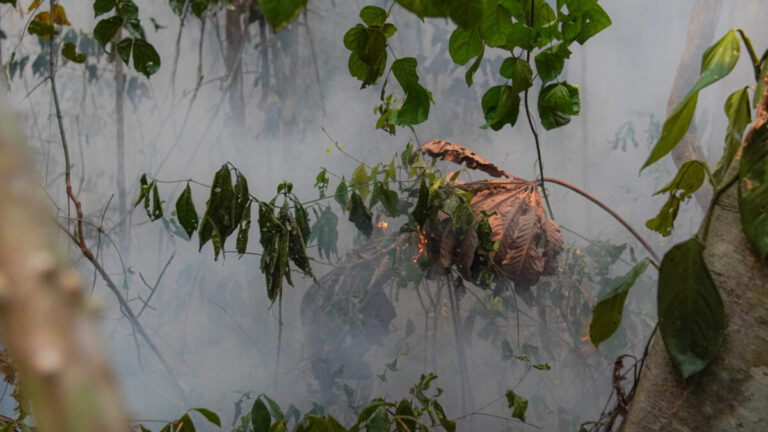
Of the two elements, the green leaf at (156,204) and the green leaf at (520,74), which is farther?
the green leaf at (156,204)

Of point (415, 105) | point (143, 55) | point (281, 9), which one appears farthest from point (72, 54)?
point (281, 9)

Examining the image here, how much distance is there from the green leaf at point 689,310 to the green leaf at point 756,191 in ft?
0.20

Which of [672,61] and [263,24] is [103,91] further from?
[672,61]

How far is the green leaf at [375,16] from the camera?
0.66 meters

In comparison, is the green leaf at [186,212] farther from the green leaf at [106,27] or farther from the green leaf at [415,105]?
the green leaf at [415,105]

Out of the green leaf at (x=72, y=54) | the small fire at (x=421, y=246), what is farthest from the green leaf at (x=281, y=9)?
the green leaf at (x=72, y=54)

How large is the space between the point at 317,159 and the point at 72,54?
0.72 meters

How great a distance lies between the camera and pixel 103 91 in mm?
1630

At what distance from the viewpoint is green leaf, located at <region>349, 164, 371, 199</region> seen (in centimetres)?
145

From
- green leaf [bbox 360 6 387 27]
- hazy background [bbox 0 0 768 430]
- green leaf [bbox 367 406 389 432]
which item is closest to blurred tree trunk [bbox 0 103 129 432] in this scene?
green leaf [bbox 360 6 387 27]

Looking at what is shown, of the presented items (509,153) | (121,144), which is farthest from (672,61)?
(121,144)

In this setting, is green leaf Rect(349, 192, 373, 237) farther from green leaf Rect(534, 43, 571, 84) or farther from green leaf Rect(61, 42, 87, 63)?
green leaf Rect(61, 42, 87, 63)

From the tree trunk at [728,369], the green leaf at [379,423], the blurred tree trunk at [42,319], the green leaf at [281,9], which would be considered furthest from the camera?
the green leaf at [379,423]

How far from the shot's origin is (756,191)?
0.63m
